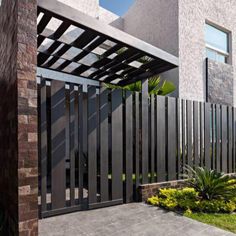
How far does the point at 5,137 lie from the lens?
11.2 ft

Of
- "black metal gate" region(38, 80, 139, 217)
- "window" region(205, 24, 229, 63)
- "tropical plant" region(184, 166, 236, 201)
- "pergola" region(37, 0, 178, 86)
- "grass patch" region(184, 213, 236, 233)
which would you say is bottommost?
"grass patch" region(184, 213, 236, 233)

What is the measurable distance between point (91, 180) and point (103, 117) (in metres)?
1.27

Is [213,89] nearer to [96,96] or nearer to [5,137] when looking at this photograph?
[96,96]

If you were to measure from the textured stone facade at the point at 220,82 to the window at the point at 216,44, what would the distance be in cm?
43

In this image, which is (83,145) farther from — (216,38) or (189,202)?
(216,38)

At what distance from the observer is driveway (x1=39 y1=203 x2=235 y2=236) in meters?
3.49

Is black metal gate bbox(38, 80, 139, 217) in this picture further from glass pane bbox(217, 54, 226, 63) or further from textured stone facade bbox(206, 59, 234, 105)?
glass pane bbox(217, 54, 226, 63)

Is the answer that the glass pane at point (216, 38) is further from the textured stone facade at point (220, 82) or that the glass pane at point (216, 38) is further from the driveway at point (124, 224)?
the driveway at point (124, 224)

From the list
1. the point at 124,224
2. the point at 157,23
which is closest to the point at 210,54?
the point at 157,23

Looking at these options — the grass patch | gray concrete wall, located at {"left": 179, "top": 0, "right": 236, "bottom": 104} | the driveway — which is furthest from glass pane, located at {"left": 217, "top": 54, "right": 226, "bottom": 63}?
the driveway

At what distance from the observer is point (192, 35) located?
28.5 ft

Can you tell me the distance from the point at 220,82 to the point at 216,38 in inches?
75.2

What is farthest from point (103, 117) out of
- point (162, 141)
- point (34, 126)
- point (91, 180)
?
point (34, 126)

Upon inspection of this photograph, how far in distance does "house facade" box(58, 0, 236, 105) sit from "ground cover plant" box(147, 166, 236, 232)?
3.77 meters
